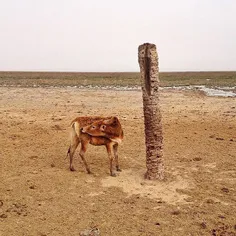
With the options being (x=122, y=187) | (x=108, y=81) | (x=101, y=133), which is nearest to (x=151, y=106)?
(x=101, y=133)

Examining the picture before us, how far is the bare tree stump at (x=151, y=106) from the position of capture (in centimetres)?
841

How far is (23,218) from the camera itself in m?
6.71

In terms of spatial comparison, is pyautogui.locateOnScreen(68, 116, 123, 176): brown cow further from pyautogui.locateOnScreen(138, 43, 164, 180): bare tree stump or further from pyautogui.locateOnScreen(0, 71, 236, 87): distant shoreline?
pyautogui.locateOnScreen(0, 71, 236, 87): distant shoreline

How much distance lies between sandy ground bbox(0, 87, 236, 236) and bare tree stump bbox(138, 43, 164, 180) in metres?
0.36

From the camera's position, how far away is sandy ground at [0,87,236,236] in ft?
21.3

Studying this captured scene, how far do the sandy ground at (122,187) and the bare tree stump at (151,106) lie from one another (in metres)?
0.36

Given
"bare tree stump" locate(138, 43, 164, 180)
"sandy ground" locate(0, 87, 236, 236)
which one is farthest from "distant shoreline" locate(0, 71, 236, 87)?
"bare tree stump" locate(138, 43, 164, 180)

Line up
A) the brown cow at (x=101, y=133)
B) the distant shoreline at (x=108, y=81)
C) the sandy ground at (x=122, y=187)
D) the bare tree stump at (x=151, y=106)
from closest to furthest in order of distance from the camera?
the sandy ground at (x=122, y=187), the bare tree stump at (x=151, y=106), the brown cow at (x=101, y=133), the distant shoreline at (x=108, y=81)

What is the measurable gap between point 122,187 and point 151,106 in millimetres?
1728

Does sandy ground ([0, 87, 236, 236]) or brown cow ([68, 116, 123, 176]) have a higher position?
brown cow ([68, 116, 123, 176])

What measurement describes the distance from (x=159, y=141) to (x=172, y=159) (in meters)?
1.92

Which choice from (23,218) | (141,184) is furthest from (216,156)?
(23,218)

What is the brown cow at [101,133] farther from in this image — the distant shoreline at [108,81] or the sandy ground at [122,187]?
the distant shoreline at [108,81]

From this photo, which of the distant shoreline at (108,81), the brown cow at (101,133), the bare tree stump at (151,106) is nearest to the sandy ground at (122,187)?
the bare tree stump at (151,106)
